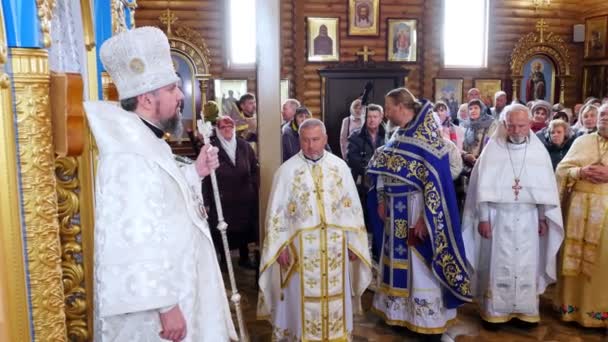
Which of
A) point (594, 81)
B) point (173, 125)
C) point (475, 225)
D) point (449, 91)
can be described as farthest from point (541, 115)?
point (594, 81)

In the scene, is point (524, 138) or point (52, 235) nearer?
point (52, 235)

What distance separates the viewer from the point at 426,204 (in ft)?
12.9

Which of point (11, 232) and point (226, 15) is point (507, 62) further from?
point (11, 232)

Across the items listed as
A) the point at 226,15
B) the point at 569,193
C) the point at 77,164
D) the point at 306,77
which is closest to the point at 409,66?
the point at 306,77

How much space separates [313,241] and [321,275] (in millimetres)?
228

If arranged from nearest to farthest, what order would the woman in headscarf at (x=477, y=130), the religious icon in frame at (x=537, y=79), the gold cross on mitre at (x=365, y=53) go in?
the woman in headscarf at (x=477, y=130)
the gold cross on mitre at (x=365, y=53)
the religious icon in frame at (x=537, y=79)

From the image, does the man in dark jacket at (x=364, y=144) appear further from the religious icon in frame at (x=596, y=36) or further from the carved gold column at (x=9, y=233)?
the religious icon in frame at (x=596, y=36)

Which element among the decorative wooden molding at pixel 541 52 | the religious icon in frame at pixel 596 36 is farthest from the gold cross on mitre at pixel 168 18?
the religious icon in frame at pixel 596 36

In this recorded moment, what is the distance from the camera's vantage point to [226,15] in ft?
37.1

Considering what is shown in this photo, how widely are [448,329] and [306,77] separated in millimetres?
8041

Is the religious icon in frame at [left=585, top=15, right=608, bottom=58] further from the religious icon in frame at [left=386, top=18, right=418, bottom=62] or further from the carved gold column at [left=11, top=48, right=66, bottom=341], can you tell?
the carved gold column at [left=11, top=48, right=66, bottom=341]

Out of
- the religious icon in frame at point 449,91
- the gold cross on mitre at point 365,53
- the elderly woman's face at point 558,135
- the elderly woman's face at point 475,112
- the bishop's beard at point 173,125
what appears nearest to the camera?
the bishop's beard at point 173,125

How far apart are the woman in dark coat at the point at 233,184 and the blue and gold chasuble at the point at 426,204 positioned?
1.90m

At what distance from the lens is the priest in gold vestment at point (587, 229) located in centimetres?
421
